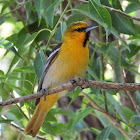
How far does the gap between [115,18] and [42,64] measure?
34.4 inches

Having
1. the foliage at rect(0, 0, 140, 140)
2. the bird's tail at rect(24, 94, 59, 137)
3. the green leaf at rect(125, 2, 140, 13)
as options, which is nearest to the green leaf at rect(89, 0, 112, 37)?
the foliage at rect(0, 0, 140, 140)

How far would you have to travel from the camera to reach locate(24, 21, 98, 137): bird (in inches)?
124

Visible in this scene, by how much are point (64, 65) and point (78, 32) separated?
51 centimetres

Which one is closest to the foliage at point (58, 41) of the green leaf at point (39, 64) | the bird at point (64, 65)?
the green leaf at point (39, 64)

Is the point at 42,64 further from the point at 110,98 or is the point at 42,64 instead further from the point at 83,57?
the point at 110,98

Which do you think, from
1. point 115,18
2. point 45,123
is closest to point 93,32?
point 115,18

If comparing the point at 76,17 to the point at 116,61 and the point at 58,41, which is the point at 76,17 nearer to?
the point at 58,41

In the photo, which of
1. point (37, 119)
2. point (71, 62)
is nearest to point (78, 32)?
point (71, 62)

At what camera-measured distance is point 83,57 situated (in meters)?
3.19

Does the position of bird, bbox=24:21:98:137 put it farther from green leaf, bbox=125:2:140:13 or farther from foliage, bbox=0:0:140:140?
green leaf, bbox=125:2:140:13

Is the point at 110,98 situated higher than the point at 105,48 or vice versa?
the point at 105,48

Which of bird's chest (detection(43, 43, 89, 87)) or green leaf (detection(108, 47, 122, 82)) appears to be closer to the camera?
bird's chest (detection(43, 43, 89, 87))

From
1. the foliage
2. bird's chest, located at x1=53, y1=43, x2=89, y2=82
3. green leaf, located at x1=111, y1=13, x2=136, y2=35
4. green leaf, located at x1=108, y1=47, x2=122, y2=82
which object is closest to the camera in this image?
the foliage

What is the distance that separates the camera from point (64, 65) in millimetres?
3154
